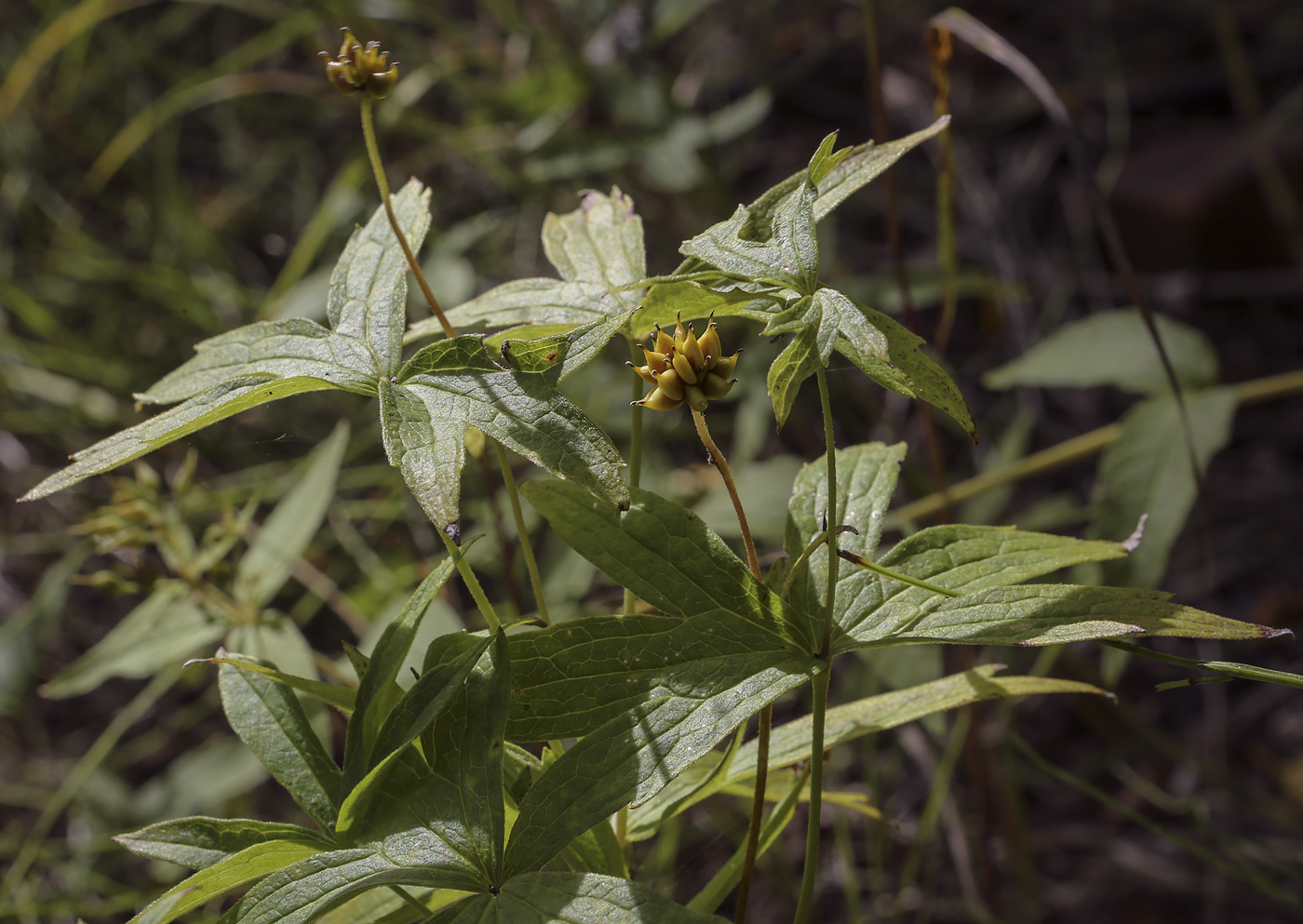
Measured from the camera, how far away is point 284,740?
75cm

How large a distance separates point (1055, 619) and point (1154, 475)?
2.84 feet

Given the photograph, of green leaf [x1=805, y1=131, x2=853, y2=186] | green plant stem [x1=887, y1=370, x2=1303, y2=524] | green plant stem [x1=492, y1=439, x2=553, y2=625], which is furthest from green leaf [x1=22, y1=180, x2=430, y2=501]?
green plant stem [x1=887, y1=370, x2=1303, y2=524]

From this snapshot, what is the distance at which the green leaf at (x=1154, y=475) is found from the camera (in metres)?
1.29

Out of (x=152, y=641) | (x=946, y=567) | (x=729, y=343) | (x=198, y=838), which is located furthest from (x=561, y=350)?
(x=729, y=343)

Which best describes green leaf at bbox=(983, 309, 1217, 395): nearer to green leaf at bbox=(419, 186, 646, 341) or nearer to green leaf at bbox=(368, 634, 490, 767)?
green leaf at bbox=(419, 186, 646, 341)

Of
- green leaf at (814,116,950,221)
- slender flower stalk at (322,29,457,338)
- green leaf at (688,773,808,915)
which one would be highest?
slender flower stalk at (322,29,457,338)

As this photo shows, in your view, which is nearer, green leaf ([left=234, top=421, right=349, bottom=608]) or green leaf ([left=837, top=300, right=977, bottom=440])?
green leaf ([left=837, top=300, right=977, bottom=440])

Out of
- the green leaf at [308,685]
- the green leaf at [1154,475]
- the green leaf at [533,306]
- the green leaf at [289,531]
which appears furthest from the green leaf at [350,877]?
the green leaf at [1154,475]

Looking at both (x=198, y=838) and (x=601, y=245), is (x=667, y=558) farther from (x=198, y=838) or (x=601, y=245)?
(x=198, y=838)

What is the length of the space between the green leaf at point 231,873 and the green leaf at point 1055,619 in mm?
424

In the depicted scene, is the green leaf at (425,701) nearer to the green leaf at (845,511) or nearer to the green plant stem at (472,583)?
the green plant stem at (472,583)

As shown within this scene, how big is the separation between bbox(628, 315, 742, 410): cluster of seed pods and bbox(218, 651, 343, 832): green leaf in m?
0.38

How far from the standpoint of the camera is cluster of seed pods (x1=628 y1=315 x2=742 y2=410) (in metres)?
0.61

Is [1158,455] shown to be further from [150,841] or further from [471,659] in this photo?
[150,841]
